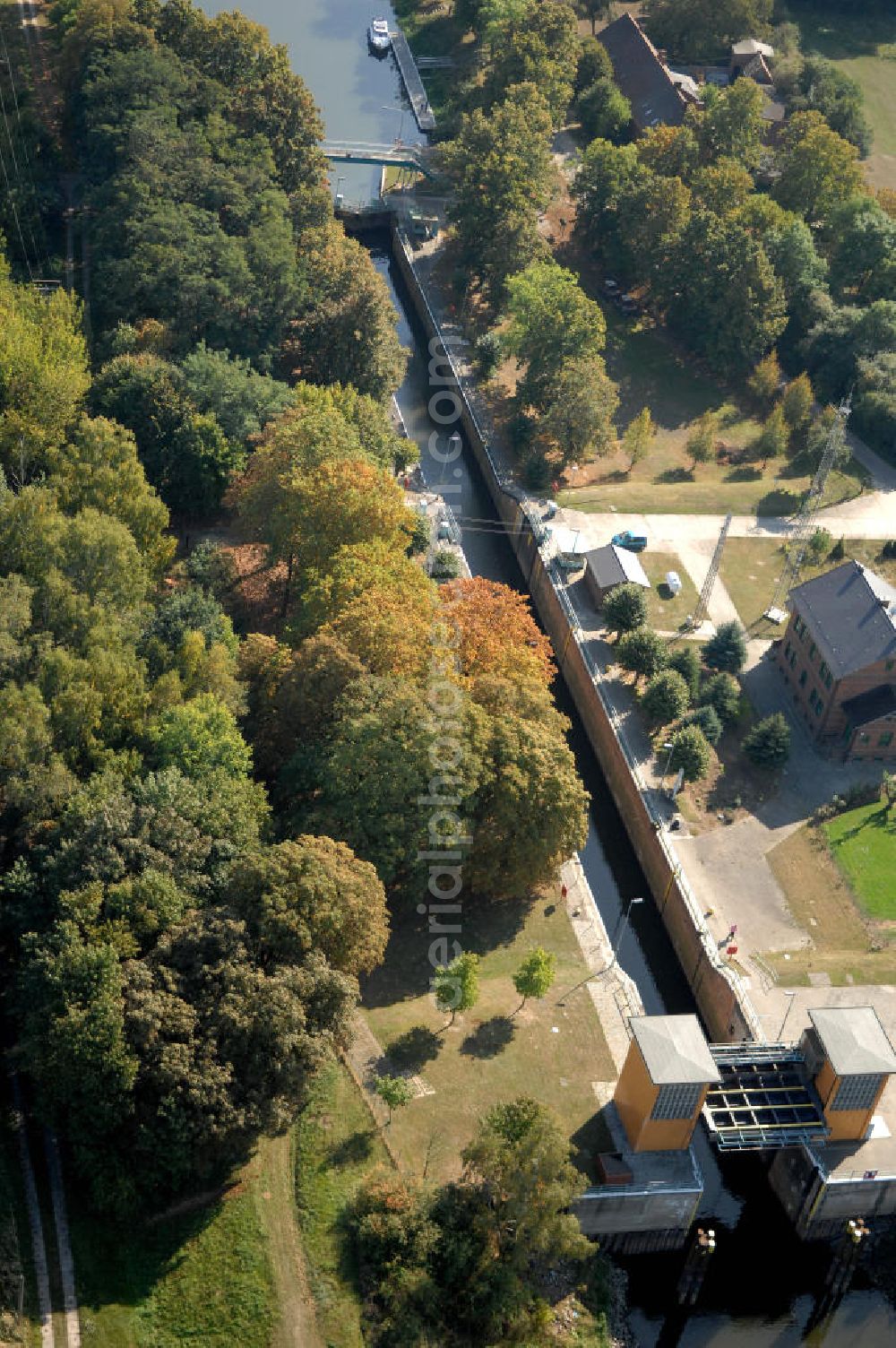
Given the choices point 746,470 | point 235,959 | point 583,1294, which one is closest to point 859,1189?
point 583,1294

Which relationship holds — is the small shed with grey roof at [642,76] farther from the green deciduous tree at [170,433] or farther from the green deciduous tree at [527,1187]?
the green deciduous tree at [527,1187]

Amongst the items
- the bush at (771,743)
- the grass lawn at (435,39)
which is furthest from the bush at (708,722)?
the grass lawn at (435,39)

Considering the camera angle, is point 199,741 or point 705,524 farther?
point 705,524

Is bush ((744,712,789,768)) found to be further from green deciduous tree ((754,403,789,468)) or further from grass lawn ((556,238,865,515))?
green deciduous tree ((754,403,789,468))

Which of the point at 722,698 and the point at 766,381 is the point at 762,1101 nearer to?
the point at 722,698

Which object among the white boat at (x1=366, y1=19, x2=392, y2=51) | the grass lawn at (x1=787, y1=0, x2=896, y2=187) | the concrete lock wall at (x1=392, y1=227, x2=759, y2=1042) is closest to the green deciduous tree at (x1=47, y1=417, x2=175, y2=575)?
the concrete lock wall at (x1=392, y1=227, x2=759, y2=1042)

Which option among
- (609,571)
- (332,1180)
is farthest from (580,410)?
(332,1180)

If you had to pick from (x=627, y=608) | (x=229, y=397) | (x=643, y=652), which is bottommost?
(x=643, y=652)
